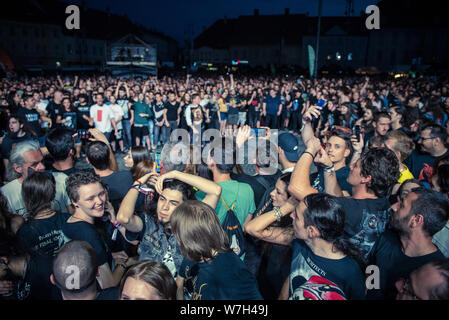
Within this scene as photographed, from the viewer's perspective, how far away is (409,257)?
1.94 meters

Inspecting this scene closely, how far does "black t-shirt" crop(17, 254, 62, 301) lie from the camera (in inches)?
73.9

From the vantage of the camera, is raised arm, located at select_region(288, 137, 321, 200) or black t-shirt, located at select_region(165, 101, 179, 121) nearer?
raised arm, located at select_region(288, 137, 321, 200)

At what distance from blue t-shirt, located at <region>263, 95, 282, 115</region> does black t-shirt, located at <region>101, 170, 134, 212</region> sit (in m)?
8.82

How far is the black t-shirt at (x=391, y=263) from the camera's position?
188 cm

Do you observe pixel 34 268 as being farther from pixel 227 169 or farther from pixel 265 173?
pixel 265 173

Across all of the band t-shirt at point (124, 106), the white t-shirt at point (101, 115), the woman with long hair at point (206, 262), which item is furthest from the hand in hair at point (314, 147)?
the band t-shirt at point (124, 106)

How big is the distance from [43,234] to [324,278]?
6.87 feet

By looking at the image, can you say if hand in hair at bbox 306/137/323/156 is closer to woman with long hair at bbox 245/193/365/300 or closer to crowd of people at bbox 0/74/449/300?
crowd of people at bbox 0/74/449/300

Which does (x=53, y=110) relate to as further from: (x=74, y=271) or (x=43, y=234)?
(x=74, y=271)

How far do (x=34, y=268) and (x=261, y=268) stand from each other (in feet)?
5.76

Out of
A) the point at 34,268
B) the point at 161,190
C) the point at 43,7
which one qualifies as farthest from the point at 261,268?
the point at 43,7

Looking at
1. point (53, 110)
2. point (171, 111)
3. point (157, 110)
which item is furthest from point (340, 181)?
point (53, 110)

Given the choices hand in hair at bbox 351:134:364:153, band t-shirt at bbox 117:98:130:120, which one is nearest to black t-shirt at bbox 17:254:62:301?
hand in hair at bbox 351:134:364:153

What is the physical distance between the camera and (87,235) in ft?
7.52
